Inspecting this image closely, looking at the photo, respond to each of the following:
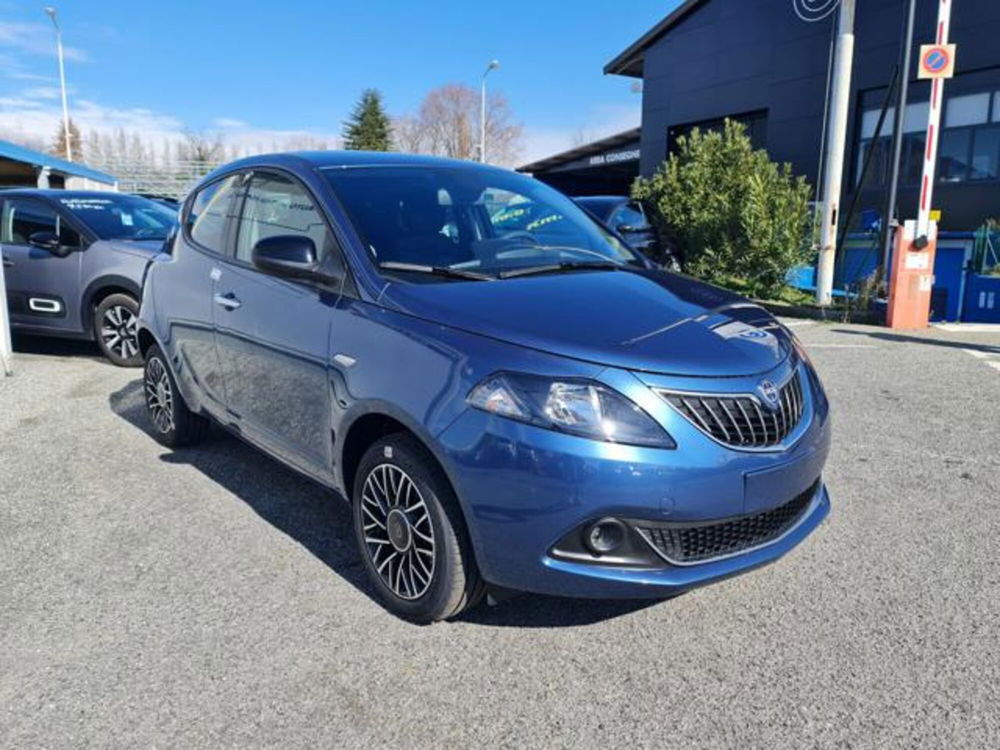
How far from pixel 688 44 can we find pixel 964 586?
23073 mm

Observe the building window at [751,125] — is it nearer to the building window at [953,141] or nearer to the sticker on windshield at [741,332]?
the building window at [953,141]

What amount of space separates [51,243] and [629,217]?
8045 mm

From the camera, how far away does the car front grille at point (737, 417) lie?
249 cm

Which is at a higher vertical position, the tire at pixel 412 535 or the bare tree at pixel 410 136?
the bare tree at pixel 410 136

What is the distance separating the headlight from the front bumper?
0.03m

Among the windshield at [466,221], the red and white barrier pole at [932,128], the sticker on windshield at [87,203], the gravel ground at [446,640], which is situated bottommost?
the gravel ground at [446,640]

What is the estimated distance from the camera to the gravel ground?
93.3 inches

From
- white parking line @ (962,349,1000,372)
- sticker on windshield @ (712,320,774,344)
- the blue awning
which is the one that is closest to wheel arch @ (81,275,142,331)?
sticker on windshield @ (712,320,774,344)

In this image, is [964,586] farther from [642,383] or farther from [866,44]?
[866,44]

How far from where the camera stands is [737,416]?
2.56 meters

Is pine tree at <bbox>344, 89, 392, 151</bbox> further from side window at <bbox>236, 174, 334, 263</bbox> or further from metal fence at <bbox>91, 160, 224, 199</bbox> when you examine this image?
side window at <bbox>236, 174, 334, 263</bbox>

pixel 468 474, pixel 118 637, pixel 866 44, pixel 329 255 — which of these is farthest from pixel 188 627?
pixel 866 44

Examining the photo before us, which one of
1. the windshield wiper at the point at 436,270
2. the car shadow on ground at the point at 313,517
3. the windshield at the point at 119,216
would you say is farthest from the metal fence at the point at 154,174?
the windshield wiper at the point at 436,270

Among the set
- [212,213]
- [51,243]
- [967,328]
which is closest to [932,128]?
[967,328]
